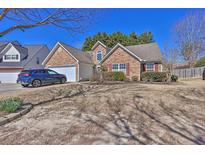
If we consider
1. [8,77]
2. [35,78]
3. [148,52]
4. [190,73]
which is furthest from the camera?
[190,73]

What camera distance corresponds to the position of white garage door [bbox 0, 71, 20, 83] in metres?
26.9

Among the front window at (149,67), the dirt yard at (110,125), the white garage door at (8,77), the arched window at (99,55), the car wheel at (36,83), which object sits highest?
the arched window at (99,55)

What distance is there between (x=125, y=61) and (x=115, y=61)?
4.52 ft

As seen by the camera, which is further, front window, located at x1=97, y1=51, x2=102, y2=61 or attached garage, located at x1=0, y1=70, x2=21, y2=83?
front window, located at x1=97, y1=51, x2=102, y2=61

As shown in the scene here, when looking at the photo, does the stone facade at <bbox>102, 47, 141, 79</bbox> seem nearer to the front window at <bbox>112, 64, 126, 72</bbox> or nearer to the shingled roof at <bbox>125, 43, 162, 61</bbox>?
the front window at <bbox>112, 64, 126, 72</bbox>

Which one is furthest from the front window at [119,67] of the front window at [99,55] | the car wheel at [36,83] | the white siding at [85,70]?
the car wheel at [36,83]

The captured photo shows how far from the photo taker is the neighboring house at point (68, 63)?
24375mm

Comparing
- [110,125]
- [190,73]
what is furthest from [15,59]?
[190,73]

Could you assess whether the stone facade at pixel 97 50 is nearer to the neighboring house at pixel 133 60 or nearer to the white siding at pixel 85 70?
the white siding at pixel 85 70

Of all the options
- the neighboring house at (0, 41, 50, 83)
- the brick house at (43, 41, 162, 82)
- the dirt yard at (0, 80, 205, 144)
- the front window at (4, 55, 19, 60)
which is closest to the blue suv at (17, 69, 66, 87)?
the brick house at (43, 41, 162, 82)

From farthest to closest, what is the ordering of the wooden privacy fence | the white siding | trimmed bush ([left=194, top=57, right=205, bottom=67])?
trimmed bush ([left=194, top=57, right=205, bottom=67])
the wooden privacy fence
the white siding

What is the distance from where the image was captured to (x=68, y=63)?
24953 mm

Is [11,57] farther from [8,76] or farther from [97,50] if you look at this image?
[97,50]
